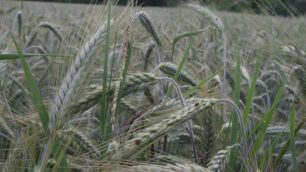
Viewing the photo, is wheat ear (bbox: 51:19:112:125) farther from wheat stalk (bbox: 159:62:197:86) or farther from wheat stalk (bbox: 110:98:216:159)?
wheat stalk (bbox: 159:62:197:86)

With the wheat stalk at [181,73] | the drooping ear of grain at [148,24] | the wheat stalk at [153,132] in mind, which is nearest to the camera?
the wheat stalk at [153,132]

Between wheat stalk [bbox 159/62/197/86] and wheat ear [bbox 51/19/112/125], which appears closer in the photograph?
wheat ear [bbox 51/19/112/125]

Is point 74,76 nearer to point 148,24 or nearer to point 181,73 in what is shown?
point 181,73

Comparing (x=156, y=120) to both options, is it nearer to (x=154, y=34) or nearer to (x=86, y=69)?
(x=86, y=69)

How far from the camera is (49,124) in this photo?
32.4 inches

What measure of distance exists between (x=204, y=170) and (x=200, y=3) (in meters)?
1.41

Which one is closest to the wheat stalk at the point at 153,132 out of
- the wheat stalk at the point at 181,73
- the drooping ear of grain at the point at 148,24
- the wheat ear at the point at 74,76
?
the wheat ear at the point at 74,76

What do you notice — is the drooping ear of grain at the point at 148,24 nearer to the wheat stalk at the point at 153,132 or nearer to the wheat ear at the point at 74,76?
the wheat ear at the point at 74,76

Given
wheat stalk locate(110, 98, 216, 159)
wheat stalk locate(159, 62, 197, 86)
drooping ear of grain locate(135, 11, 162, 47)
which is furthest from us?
drooping ear of grain locate(135, 11, 162, 47)

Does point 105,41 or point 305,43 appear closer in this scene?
point 105,41

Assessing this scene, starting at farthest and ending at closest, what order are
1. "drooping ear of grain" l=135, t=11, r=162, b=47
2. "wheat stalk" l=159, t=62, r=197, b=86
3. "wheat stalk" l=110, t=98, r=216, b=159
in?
1. "drooping ear of grain" l=135, t=11, r=162, b=47
2. "wheat stalk" l=159, t=62, r=197, b=86
3. "wheat stalk" l=110, t=98, r=216, b=159

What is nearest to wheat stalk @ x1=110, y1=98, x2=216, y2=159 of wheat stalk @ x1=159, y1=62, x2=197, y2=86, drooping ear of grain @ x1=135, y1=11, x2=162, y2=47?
wheat stalk @ x1=159, y1=62, x2=197, y2=86

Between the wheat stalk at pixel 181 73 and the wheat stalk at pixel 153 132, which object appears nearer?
the wheat stalk at pixel 153 132

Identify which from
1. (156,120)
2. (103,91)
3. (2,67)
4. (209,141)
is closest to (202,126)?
(209,141)
